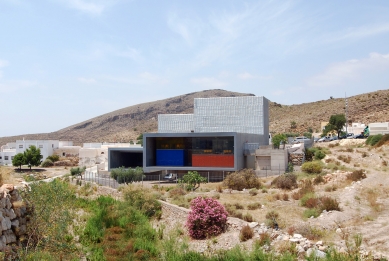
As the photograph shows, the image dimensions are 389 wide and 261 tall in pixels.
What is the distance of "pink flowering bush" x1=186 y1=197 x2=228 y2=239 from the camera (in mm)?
17828

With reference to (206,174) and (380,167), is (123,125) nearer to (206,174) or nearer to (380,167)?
(206,174)

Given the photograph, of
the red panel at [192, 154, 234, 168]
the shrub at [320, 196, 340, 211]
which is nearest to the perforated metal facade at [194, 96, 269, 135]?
the red panel at [192, 154, 234, 168]

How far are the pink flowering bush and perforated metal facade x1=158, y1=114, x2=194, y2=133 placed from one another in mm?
35920

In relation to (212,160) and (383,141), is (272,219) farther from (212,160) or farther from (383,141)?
(383,141)

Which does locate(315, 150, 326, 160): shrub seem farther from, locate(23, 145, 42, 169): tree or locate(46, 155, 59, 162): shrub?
locate(46, 155, 59, 162): shrub

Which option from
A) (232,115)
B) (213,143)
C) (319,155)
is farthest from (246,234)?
(232,115)

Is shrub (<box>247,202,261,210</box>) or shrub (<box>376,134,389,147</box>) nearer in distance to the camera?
shrub (<box>247,202,261,210</box>)

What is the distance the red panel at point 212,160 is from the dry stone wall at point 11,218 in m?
27.8

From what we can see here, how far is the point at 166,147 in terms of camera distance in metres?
44.5

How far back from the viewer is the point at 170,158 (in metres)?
44.1

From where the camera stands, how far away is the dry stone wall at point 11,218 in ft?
44.6

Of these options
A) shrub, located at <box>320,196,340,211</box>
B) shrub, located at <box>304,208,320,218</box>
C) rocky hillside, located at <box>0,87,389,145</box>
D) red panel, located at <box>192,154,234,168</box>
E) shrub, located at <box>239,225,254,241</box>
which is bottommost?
shrub, located at <box>239,225,254,241</box>

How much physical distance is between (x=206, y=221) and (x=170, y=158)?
86.8 feet

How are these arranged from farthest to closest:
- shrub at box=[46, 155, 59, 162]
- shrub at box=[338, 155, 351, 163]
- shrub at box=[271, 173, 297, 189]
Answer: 1. shrub at box=[46, 155, 59, 162]
2. shrub at box=[338, 155, 351, 163]
3. shrub at box=[271, 173, 297, 189]
